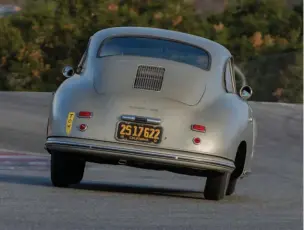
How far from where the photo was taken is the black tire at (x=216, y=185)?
38.2 ft

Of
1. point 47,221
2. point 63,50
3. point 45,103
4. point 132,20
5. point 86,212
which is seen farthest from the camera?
point 132,20

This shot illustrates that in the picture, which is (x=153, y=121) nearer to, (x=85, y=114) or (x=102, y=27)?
(x=85, y=114)

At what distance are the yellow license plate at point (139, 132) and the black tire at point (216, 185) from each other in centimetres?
87

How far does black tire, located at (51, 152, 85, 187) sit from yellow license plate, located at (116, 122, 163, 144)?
77 cm

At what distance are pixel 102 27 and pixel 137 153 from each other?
156ft

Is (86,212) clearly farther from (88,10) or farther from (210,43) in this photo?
(88,10)

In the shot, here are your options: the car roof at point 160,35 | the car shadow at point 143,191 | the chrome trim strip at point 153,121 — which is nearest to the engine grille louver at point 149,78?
the chrome trim strip at point 153,121

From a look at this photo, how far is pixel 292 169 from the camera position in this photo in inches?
889

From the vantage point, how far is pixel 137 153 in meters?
11.0

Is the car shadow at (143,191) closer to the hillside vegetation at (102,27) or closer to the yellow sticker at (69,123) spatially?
the yellow sticker at (69,123)

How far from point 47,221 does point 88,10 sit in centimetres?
5294

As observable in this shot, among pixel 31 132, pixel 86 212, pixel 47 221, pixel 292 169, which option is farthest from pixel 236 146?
pixel 31 132

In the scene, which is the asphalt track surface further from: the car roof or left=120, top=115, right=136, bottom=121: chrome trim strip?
the car roof

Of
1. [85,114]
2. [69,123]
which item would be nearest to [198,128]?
[85,114]
